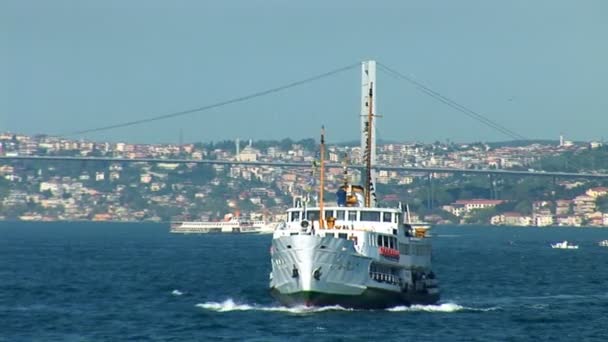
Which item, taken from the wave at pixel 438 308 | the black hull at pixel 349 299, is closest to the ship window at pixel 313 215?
the black hull at pixel 349 299

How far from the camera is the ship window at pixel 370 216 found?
5731 centimetres

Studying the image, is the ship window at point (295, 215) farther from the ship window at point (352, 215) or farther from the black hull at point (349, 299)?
the black hull at point (349, 299)

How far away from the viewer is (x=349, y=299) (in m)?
54.3

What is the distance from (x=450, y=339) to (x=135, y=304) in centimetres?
1530

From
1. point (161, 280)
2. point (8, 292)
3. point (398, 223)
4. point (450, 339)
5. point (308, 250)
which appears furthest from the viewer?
point (161, 280)

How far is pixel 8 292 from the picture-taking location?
2569 inches

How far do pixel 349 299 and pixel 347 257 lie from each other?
5.36 ft

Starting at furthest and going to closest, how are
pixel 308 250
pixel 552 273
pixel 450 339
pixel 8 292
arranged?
pixel 552 273 → pixel 8 292 → pixel 308 250 → pixel 450 339

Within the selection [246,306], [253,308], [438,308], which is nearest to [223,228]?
[246,306]

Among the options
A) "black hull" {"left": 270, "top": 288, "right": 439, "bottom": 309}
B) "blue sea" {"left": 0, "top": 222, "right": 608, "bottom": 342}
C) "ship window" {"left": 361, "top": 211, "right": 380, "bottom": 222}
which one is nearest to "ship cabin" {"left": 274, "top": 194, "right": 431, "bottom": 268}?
"ship window" {"left": 361, "top": 211, "right": 380, "bottom": 222}

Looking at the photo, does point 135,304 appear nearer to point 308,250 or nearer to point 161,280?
point 308,250

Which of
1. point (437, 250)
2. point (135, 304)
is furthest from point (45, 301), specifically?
point (437, 250)

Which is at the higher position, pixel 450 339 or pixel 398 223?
pixel 398 223

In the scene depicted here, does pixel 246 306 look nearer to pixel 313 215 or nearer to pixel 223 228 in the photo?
pixel 313 215
